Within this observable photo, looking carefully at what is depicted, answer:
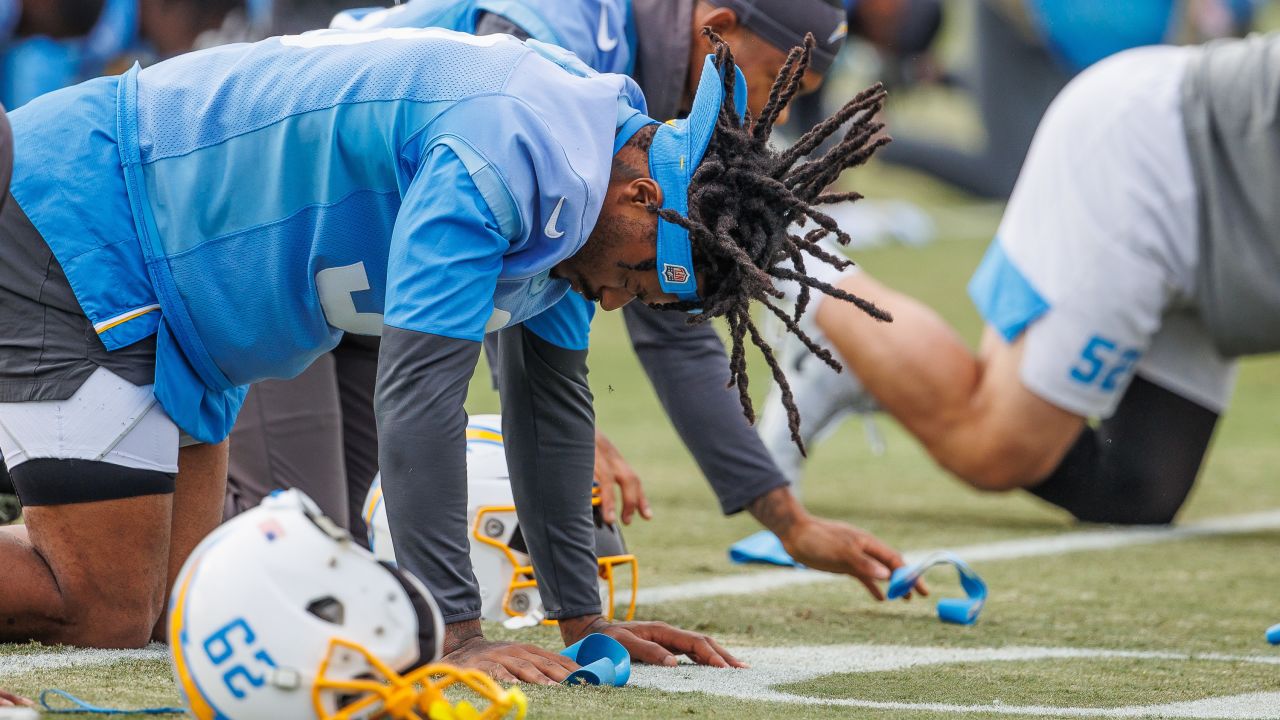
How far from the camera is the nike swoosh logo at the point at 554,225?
7.96ft

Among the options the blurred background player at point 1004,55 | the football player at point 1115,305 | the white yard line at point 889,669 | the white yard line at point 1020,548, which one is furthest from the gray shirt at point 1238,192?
the blurred background player at point 1004,55

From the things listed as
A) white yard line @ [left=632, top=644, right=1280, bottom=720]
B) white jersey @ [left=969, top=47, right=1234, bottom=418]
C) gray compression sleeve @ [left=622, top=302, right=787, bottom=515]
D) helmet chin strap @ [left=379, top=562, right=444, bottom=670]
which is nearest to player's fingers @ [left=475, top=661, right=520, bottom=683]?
white yard line @ [left=632, top=644, right=1280, bottom=720]

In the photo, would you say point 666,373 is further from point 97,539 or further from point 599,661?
point 97,539

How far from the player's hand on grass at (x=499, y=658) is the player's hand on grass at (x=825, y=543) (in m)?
0.93

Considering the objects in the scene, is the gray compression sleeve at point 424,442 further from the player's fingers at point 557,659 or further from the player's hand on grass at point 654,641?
the player's hand on grass at point 654,641

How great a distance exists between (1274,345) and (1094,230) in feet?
2.00

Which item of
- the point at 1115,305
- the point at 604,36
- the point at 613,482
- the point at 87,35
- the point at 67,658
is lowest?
the point at 87,35

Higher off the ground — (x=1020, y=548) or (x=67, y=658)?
(x=67, y=658)

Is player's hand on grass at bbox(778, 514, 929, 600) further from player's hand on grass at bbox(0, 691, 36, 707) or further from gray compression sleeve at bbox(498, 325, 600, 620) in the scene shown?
player's hand on grass at bbox(0, 691, 36, 707)

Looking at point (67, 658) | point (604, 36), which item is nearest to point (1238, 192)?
point (604, 36)

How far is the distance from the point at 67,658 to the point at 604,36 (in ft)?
5.09

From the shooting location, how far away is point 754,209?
254 cm

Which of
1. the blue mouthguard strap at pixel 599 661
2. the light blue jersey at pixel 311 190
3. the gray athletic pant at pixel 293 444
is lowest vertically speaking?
the gray athletic pant at pixel 293 444

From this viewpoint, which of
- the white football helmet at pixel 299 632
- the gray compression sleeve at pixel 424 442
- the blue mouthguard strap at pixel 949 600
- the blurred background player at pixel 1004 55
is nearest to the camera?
the white football helmet at pixel 299 632
